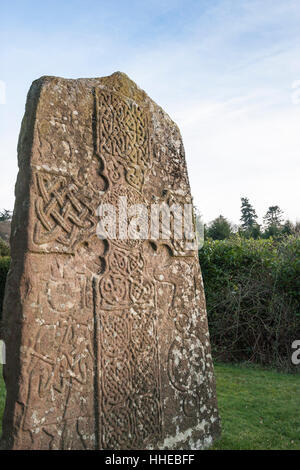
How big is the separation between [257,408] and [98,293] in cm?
278

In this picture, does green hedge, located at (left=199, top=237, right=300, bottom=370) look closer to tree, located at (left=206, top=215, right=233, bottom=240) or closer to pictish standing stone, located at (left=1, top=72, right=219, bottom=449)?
pictish standing stone, located at (left=1, top=72, right=219, bottom=449)

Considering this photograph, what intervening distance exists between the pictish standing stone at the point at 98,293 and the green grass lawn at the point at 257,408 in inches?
16.6

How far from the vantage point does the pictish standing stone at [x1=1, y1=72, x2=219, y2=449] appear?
2.41 meters

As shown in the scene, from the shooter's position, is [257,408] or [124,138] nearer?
[124,138]

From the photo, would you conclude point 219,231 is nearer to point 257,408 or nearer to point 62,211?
point 257,408

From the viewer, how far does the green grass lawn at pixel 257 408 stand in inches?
134

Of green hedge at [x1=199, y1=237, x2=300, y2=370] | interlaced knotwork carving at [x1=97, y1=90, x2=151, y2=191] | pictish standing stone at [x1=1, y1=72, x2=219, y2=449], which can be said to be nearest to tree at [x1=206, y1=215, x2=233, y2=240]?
green hedge at [x1=199, y1=237, x2=300, y2=370]

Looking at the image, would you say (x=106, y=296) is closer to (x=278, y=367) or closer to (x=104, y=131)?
(x=104, y=131)

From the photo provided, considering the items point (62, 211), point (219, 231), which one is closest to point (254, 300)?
point (62, 211)

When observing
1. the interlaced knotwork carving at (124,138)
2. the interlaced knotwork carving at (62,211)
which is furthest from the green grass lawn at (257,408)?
the interlaced knotwork carving at (124,138)

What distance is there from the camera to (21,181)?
2.58 m

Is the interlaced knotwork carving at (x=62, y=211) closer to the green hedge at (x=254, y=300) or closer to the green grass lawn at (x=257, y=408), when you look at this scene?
the green grass lawn at (x=257, y=408)

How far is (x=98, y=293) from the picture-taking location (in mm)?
2719
